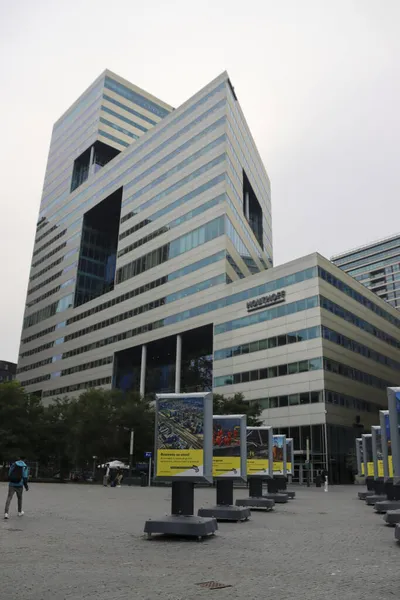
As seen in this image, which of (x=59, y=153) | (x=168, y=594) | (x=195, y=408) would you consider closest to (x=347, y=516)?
(x=195, y=408)

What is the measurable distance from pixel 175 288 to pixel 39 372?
180ft

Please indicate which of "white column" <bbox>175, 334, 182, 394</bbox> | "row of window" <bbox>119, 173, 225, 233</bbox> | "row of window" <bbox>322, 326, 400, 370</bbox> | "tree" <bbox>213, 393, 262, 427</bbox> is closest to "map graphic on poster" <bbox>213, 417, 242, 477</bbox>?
"tree" <bbox>213, 393, 262, 427</bbox>

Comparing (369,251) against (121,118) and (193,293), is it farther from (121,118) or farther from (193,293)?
(193,293)

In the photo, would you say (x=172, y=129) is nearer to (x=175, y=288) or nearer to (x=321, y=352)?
(x=175, y=288)

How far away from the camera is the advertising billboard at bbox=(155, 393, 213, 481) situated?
12414 mm

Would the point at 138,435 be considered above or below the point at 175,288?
below

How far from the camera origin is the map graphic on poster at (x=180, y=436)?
12.5 metres

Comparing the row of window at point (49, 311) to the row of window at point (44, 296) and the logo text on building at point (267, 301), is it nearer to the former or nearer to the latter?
the row of window at point (44, 296)

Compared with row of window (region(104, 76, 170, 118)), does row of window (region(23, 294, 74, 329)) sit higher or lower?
lower

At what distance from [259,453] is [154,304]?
63092 millimetres

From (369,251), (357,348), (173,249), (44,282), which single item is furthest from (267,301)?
(369,251)

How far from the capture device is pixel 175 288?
79.9m

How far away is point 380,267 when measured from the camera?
579 ft

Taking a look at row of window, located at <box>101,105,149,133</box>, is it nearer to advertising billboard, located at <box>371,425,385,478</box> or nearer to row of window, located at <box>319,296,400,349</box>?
row of window, located at <box>319,296,400,349</box>
